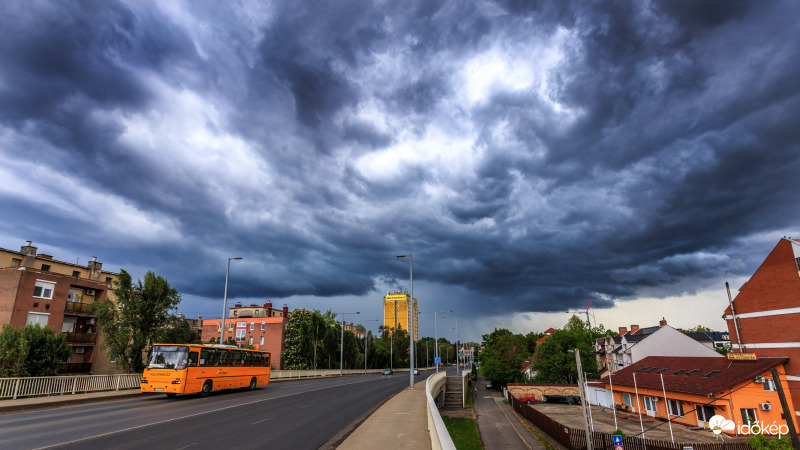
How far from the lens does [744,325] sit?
107ft

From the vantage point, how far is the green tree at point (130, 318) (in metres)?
30.2

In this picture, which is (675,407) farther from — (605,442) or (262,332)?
(262,332)

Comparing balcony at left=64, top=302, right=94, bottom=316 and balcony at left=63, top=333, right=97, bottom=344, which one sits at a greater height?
balcony at left=64, top=302, right=94, bottom=316

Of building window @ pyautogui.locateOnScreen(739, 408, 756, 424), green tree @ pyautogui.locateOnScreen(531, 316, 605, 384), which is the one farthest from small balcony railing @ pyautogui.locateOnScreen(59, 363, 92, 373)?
green tree @ pyautogui.locateOnScreen(531, 316, 605, 384)

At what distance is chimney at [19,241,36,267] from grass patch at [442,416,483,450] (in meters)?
48.4

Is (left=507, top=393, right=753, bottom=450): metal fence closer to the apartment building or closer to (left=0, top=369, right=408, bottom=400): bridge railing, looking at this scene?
(left=0, top=369, right=408, bottom=400): bridge railing

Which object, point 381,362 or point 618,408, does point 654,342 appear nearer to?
point 618,408

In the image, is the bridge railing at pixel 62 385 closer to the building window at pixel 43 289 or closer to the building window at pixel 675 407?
the building window at pixel 43 289

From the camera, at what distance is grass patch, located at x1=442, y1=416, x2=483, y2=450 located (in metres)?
29.2

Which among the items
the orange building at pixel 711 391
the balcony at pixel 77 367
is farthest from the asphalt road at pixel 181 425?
the balcony at pixel 77 367

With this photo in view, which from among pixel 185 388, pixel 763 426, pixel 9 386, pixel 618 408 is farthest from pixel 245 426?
pixel 618 408

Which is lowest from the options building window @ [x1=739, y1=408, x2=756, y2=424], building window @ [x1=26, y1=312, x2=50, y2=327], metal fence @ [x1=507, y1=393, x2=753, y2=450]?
metal fence @ [x1=507, y1=393, x2=753, y2=450]

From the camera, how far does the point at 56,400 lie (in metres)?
19.9

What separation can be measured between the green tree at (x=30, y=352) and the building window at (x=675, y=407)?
47949 millimetres
